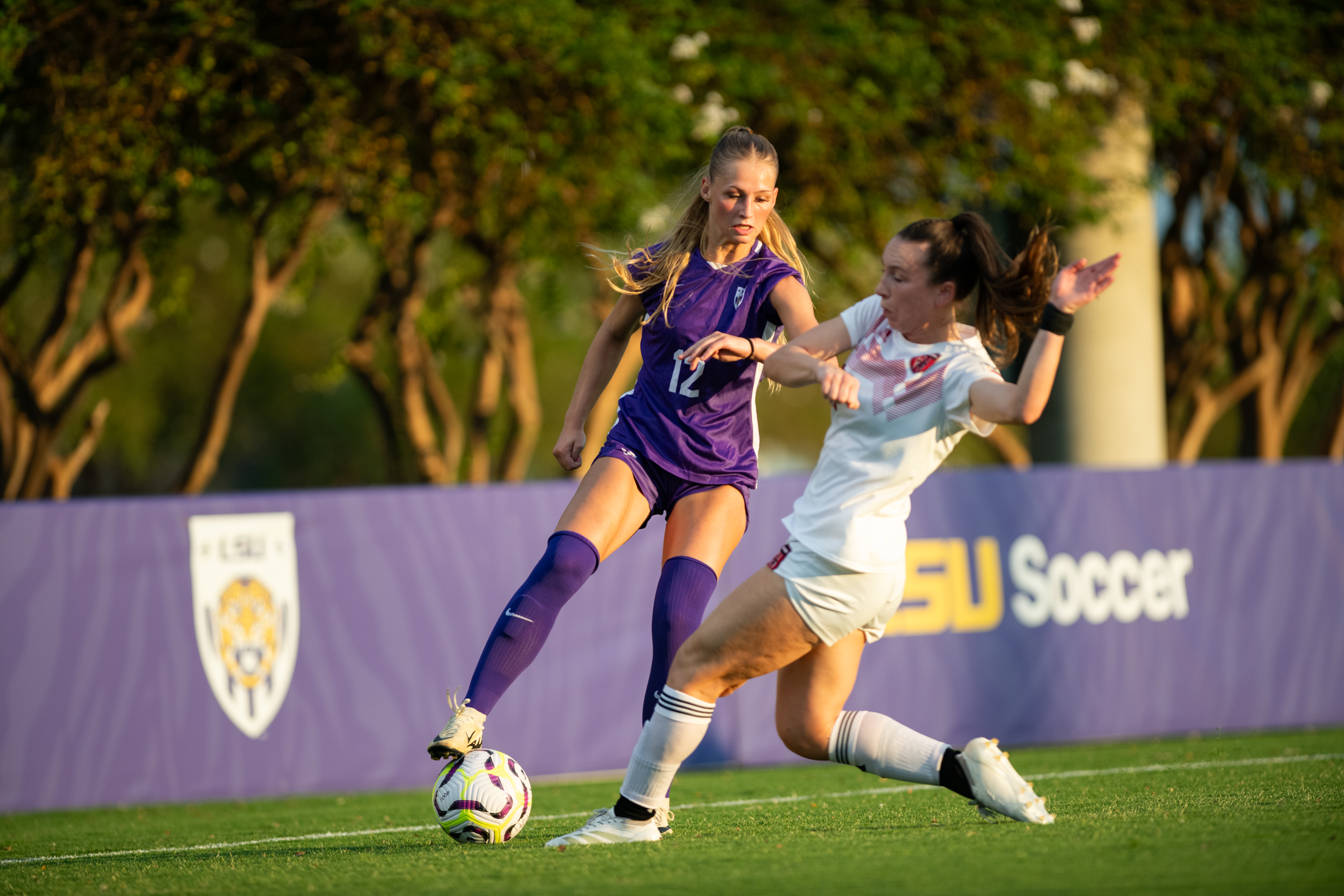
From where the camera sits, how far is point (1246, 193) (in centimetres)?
1662

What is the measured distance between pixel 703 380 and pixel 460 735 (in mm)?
1435

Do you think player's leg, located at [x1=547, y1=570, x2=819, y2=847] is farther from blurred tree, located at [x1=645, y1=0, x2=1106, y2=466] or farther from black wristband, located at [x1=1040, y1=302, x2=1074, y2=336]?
blurred tree, located at [x1=645, y1=0, x2=1106, y2=466]

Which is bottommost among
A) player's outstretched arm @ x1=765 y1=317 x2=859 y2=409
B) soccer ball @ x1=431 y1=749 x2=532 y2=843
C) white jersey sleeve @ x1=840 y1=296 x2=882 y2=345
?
soccer ball @ x1=431 y1=749 x2=532 y2=843

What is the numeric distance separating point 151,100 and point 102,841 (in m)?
6.22

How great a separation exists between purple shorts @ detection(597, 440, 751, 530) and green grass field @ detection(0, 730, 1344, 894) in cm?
112

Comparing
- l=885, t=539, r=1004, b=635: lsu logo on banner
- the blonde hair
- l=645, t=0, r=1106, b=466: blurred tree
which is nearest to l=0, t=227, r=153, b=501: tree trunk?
l=645, t=0, r=1106, b=466: blurred tree

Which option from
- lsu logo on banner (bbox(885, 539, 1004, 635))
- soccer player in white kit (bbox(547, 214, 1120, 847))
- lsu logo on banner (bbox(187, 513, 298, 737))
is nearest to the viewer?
soccer player in white kit (bbox(547, 214, 1120, 847))

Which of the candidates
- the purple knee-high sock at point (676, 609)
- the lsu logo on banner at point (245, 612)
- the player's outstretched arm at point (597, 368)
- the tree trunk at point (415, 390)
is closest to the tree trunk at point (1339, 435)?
the tree trunk at point (415, 390)

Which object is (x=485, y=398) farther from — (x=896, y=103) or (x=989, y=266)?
(x=989, y=266)

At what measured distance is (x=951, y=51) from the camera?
39.6ft

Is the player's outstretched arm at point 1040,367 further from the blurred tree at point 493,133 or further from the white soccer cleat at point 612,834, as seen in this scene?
the blurred tree at point 493,133

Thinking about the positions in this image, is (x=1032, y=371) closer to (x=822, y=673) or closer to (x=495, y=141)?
(x=822, y=673)

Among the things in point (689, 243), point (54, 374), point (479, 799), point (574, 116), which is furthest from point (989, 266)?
point (54, 374)

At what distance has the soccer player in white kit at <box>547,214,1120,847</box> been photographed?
3.72m
